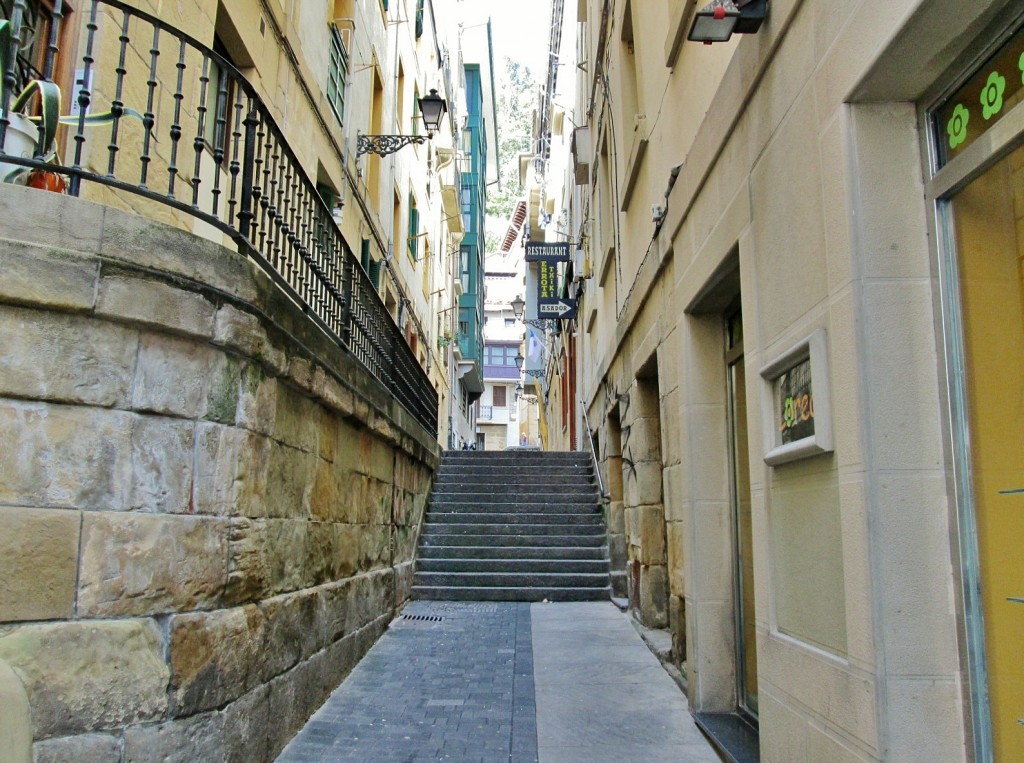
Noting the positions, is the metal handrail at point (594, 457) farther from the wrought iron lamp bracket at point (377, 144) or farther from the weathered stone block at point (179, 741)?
the weathered stone block at point (179, 741)

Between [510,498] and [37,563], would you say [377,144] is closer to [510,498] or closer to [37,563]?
[510,498]

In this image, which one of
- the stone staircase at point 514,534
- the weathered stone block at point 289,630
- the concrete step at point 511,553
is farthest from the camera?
A: the concrete step at point 511,553

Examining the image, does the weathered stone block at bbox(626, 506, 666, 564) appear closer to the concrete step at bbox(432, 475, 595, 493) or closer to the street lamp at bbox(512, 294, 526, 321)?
the concrete step at bbox(432, 475, 595, 493)

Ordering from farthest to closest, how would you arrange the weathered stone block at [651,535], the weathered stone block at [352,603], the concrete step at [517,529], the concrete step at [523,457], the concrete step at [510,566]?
the concrete step at [523,457] → the concrete step at [517,529] → the concrete step at [510,566] → the weathered stone block at [651,535] → the weathered stone block at [352,603]

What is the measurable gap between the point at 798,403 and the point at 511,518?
7878mm

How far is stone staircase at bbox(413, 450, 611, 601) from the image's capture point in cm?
900

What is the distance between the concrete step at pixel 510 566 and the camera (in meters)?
9.30

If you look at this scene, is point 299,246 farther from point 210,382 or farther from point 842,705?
point 842,705

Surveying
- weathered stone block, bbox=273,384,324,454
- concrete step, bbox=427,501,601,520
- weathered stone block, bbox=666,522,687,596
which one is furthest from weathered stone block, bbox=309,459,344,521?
concrete step, bbox=427,501,601,520

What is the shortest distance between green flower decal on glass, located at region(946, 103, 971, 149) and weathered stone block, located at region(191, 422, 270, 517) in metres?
2.92

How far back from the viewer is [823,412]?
103 inches

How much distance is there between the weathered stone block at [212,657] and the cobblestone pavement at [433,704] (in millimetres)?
739

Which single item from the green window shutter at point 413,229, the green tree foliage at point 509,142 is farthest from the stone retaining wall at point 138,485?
the green tree foliage at point 509,142

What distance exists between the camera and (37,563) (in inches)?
107
